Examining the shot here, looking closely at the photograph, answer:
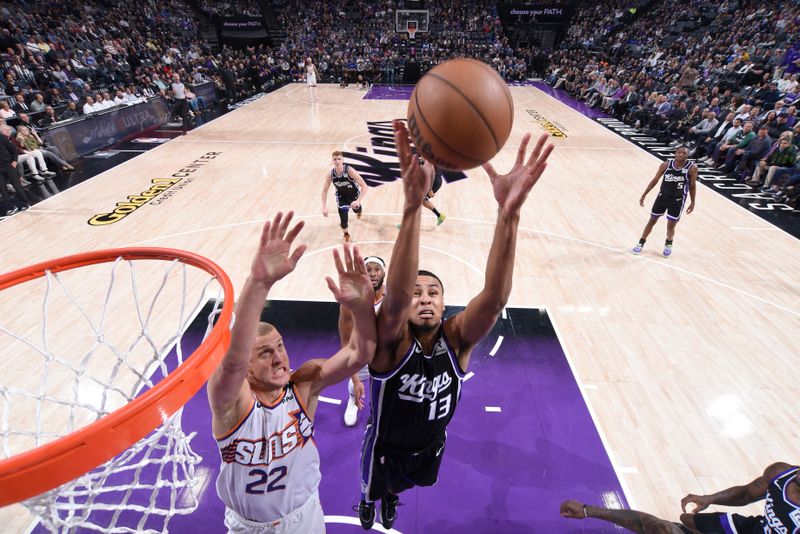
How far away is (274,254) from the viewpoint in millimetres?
1619

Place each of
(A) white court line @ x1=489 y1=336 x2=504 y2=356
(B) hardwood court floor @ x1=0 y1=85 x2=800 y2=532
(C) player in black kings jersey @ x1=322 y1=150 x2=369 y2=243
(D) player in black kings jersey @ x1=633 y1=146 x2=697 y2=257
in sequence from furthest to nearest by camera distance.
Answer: (C) player in black kings jersey @ x1=322 y1=150 x2=369 y2=243, (D) player in black kings jersey @ x1=633 y1=146 x2=697 y2=257, (A) white court line @ x1=489 y1=336 x2=504 y2=356, (B) hardwood court floor @ x1=0 y1=85 x2=800 y2=532

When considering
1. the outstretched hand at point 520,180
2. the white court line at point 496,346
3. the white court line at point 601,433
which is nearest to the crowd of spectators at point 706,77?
the white court line at point 601,433

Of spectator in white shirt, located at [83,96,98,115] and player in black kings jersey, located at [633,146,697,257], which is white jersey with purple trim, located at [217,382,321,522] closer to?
player in black kings jersey, located at [633,146,697,257]

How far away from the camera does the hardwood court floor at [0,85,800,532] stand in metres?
3.78

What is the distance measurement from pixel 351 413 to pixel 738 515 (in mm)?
2690

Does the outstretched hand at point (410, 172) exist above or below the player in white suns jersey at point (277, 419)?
above

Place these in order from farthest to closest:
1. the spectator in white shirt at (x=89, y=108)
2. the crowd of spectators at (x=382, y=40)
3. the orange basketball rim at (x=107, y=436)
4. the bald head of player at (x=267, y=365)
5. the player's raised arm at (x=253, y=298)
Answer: the crowd of spectators at (x=382, y=40) → the spectator in white shirt at (x=89, y=108) → the bald head of player at (x=267, y=365) → the player's raised arm at (x=253, y=298) → the orange basketball rim at (x=107, y=436)

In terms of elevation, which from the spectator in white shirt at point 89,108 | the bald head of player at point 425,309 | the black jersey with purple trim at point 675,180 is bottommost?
the spectator in white shirt at point 89,108

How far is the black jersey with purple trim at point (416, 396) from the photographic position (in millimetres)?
2184

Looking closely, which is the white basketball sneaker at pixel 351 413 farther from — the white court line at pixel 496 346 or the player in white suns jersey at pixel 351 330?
the white court line at pixel 496 346

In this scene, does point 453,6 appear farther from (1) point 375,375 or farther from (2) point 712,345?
(1) point 375,375

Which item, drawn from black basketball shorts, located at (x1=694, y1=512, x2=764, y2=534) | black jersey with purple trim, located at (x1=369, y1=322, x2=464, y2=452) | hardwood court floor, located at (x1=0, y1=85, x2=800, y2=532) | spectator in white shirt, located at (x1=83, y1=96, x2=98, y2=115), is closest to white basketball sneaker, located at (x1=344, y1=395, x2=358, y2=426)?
black jersey with purple trim, located at (x1=369, y1=322, x2=464, y2=452)

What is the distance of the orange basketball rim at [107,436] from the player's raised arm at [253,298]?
94mm

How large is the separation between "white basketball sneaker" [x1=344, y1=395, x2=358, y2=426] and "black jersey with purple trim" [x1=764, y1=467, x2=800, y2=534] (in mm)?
2742
